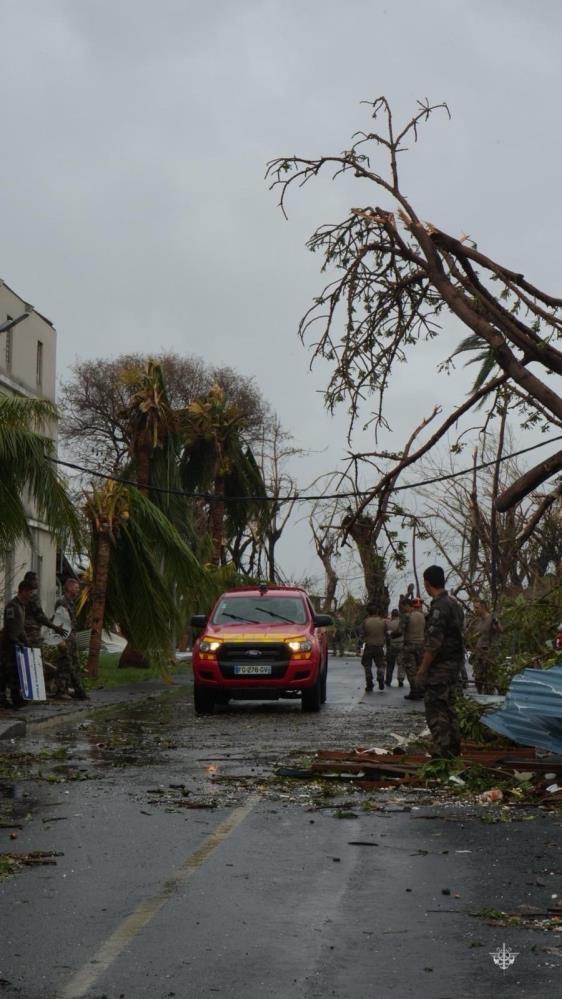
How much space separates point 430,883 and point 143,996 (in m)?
2.79

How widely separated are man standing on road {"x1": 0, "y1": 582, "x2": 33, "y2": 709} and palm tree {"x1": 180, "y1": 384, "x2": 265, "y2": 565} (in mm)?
25636

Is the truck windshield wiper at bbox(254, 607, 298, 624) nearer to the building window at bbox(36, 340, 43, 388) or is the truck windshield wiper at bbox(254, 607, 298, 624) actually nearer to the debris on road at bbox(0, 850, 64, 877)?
the debris on road at bbox(0, 850, 64, 877)

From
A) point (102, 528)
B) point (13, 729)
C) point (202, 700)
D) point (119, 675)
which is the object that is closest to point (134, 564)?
point (102, 528)

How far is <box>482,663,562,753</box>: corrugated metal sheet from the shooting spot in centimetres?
1311

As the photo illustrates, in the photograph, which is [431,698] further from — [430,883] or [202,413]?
[202,413]

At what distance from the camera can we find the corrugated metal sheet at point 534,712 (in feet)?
43.0

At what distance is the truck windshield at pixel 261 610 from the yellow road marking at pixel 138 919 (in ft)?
45.3

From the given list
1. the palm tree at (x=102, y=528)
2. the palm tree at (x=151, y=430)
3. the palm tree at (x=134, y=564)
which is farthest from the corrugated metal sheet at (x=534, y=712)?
the palm tree at (x=151, y=430)

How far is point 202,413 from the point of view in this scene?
48.2m

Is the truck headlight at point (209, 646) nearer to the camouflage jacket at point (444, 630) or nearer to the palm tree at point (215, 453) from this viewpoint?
the camouflage jacket at point (444, 630)

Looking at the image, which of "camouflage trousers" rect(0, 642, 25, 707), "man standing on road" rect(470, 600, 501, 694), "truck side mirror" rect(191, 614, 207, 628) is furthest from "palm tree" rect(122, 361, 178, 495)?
"camouflage trousers" rect(0, 642, 25, 707)

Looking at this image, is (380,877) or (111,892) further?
(380,877)

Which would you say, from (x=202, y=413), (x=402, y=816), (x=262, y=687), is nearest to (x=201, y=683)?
(x=262, y=687)

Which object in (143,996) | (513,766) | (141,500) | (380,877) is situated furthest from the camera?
(141,500)
